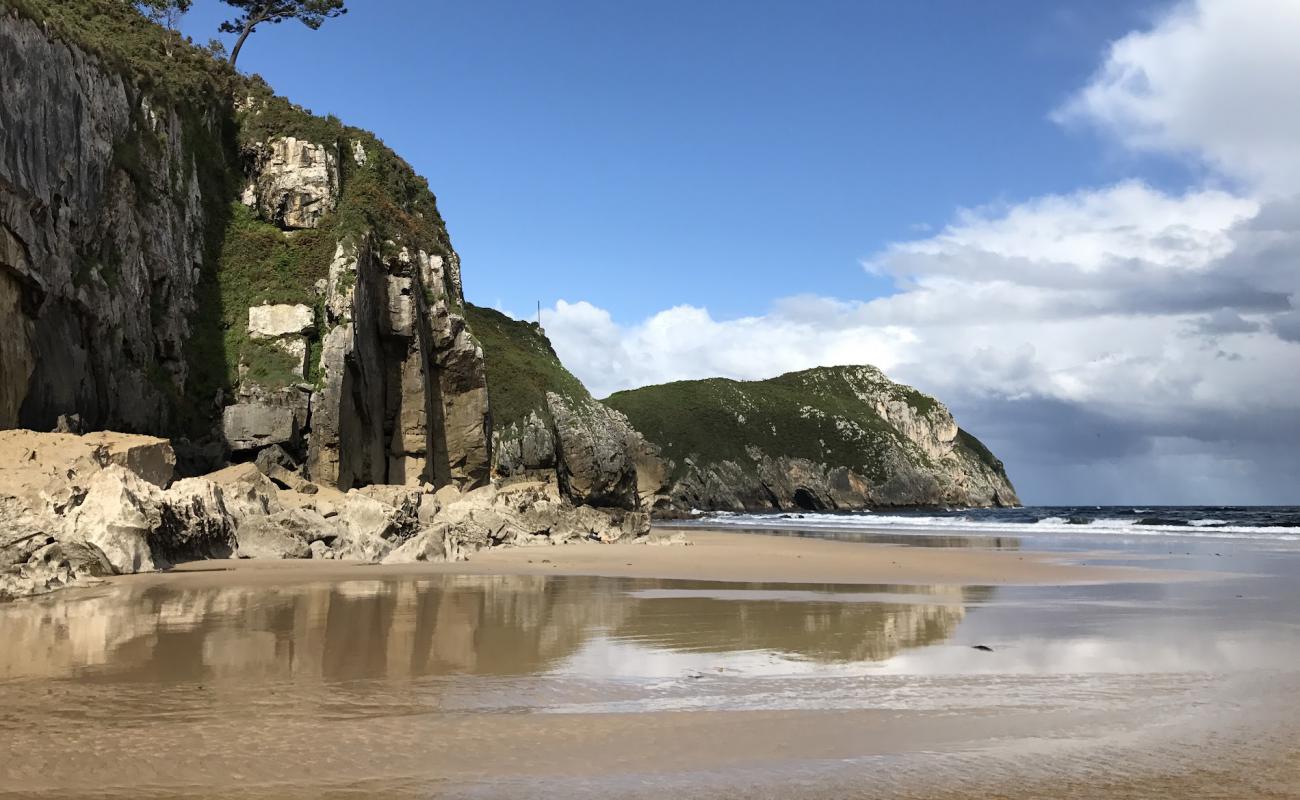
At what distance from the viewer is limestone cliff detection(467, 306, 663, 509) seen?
51094mm

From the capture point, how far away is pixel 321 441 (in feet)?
96.5

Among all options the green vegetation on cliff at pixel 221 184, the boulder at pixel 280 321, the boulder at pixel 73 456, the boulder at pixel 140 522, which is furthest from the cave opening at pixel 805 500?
the boulder at pixel 140 522

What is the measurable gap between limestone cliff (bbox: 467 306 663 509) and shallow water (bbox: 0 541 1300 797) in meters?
39.1

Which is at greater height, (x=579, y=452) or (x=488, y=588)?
(x=579, y=452)

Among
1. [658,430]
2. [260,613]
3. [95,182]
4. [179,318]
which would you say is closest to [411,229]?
[179,318]

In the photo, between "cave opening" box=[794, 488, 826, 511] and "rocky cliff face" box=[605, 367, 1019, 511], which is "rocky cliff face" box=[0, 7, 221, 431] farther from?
"cave opening" box=[794, 488, 826, 511]

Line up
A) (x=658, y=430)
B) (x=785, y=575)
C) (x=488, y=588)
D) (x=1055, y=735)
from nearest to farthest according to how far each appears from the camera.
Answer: (x=1055, y=735) → (x=488, y=588) → (x=785, y=575) → (x=658, y=430)

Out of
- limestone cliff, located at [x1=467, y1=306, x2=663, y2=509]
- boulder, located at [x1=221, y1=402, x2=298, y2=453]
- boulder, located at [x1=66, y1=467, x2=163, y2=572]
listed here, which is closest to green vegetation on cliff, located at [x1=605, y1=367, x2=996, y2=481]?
limestone cliff, located at [x1=467, y1=306, x2=663, y2=509]

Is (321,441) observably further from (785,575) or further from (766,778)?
(766,778)

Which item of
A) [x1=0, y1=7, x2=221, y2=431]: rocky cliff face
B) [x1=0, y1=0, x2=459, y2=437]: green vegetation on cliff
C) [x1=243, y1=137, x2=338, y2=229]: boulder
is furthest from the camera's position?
[x1=243, y1=137, x2=338, y2=229]: boulder

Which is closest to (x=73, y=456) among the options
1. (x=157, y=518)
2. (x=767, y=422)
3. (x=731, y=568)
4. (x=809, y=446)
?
(x=157, y=518)

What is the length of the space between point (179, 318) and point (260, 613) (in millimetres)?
22599

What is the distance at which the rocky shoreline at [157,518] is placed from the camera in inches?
486

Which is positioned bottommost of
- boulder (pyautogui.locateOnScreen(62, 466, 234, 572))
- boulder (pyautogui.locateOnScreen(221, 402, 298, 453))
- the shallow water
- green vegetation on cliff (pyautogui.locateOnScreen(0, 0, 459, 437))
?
the shallow water
